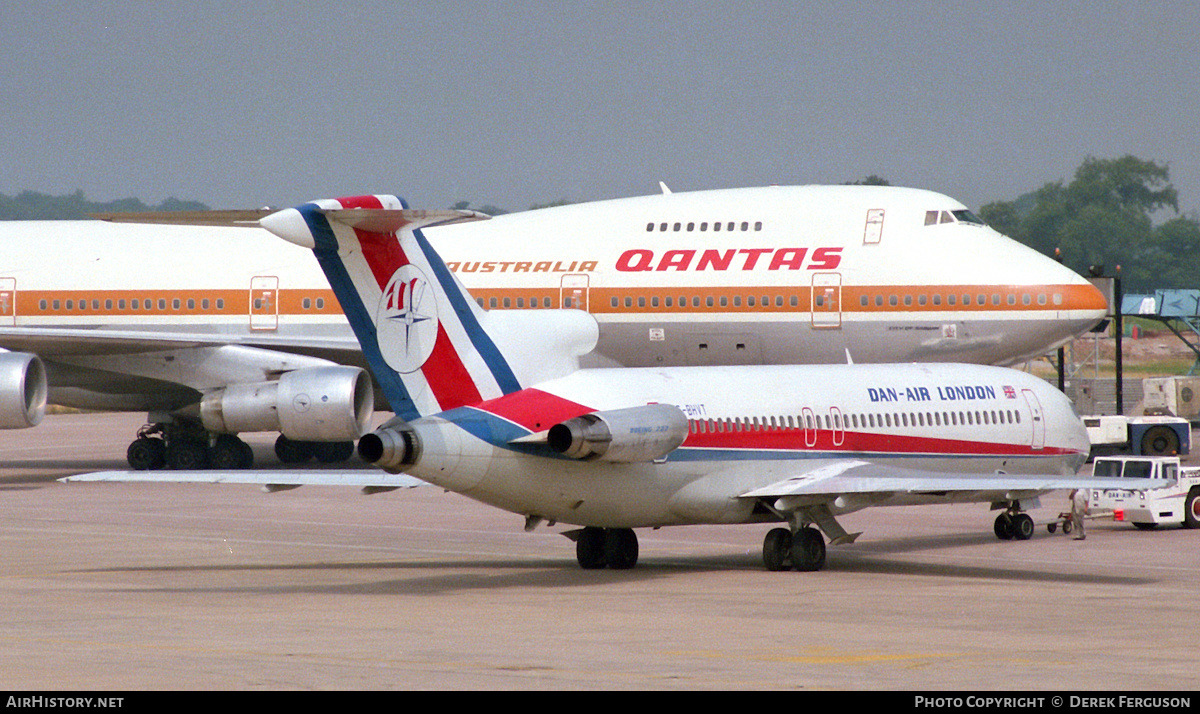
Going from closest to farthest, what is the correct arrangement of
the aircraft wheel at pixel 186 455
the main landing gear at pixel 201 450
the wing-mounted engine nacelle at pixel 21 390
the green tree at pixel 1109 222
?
the wing-mounted engine nacelle at pixel 21 390 < the main landing gear at pixel 201 450 < the aircraft wheel at pixel 186 455 < the green tree at pixel 1109 222

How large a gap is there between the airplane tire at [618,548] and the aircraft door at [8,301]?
22316 millimetres

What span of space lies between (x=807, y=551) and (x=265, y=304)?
67.3ft

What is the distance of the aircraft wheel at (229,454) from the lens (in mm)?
39344

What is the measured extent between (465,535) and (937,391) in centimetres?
792

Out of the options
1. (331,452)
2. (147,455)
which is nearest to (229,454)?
(147,455)

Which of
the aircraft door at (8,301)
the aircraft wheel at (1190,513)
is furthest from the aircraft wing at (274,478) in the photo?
the aircraft door at (8,301)

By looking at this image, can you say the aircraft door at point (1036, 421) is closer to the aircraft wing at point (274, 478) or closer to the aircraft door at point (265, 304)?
the aircraft wing at point (274, 478)

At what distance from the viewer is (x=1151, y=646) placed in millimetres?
16141

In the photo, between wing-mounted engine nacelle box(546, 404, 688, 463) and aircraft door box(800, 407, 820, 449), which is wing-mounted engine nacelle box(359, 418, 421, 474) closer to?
wing-mounted engine nacelle box(546, 404, 688, 463)

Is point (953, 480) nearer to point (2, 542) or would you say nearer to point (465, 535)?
point (465, 535)

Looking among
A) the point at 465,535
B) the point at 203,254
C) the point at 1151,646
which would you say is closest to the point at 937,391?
the point at 465,535

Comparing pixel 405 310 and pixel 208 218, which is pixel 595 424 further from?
pixel 208 218

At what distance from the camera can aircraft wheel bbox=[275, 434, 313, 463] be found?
4219 cm

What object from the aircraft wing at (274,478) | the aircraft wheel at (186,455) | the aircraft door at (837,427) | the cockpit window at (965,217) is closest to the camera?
the aircraft wing at (274,478)
